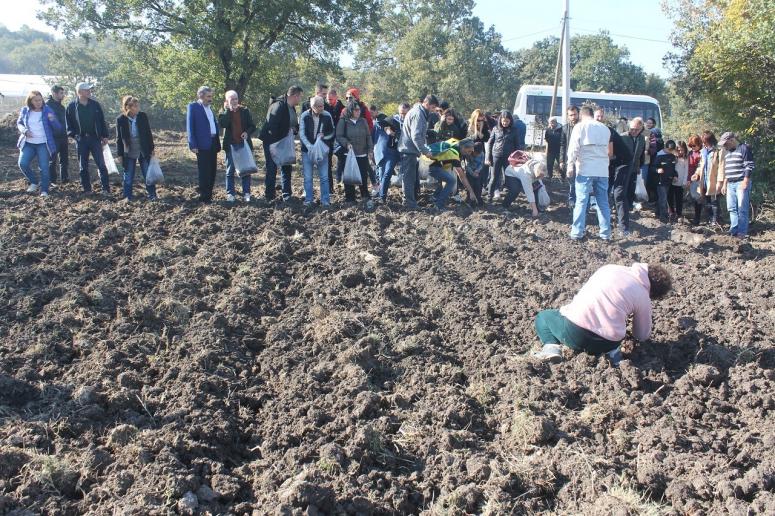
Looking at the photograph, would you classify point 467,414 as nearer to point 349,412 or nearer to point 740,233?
point 349,412

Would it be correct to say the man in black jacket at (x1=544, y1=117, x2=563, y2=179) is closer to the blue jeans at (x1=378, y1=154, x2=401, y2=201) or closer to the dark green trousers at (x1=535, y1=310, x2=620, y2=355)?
the blue jeans at (x1=378, y1=154, x2=401, y2=201)

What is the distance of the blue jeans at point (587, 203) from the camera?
838 cm

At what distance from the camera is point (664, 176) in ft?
34.9

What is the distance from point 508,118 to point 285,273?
4.87 meters

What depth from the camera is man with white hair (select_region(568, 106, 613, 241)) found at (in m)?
8.14

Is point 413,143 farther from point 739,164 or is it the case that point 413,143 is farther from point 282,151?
point 739,164

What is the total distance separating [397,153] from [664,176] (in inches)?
183

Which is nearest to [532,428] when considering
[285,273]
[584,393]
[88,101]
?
[584,393]

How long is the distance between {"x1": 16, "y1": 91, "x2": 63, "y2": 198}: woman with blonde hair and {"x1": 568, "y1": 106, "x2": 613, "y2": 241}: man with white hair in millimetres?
7934

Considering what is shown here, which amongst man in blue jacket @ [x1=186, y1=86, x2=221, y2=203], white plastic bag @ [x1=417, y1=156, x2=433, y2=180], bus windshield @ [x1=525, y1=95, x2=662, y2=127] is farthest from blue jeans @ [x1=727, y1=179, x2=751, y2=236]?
bus windshield @ [x1=525, y1=95, x2=662, y2=127]

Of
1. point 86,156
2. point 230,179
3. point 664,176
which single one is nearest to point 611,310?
point 230,179

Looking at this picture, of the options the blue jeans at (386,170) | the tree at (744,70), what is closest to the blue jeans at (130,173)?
the blue jeans at (386,170)

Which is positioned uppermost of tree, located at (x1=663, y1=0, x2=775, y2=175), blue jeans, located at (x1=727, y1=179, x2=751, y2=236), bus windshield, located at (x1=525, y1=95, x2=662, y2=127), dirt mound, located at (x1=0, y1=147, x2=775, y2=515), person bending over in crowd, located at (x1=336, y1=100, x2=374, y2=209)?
bus windshield, located at (x1=525, y1=95, x2=662, y2=127)

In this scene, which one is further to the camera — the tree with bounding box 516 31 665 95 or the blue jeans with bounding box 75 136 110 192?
the tree with bounding box 516 31 665 95
